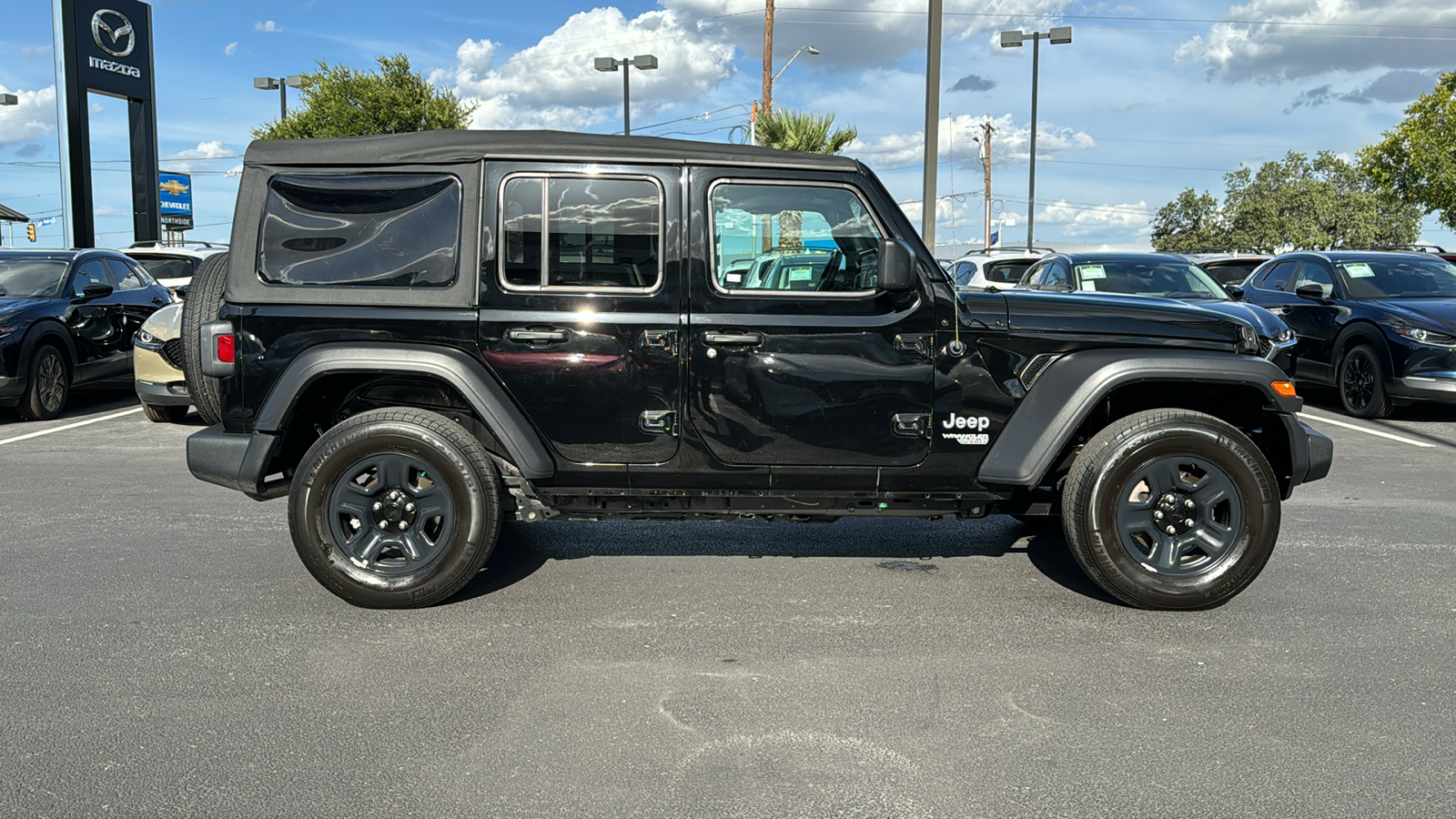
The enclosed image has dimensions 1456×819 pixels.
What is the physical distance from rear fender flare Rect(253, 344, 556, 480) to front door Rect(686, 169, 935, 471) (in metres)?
0.72

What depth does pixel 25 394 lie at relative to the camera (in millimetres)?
10242

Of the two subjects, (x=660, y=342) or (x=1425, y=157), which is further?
(x=1425, y=157)

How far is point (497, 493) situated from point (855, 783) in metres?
2.15

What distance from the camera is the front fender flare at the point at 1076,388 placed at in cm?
449

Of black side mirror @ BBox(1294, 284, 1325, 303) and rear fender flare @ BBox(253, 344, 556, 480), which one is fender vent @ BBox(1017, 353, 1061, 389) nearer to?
rear fender flare @ BBox(253, 344, 556, 480)

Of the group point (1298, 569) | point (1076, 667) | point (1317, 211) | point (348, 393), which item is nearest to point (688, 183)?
point (348, 393)

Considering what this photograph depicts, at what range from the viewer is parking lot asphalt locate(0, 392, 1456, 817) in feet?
9.91

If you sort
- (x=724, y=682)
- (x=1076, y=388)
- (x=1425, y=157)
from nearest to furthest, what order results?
(x=724, y=682) < (x=1076, y=388) < (x=1425, y=157)

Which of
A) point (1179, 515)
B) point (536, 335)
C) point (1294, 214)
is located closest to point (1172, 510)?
point (1179, 515)

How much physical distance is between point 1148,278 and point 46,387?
10578 millimetres

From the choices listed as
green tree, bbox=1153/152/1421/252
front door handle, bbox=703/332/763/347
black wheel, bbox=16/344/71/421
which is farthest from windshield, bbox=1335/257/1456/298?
green tree, bbox=1153/152/1421/252

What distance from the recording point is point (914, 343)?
4.59 metres

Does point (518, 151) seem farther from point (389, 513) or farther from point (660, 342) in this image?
point (389, 513)

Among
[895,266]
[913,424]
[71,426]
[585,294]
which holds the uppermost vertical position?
[895,266]
